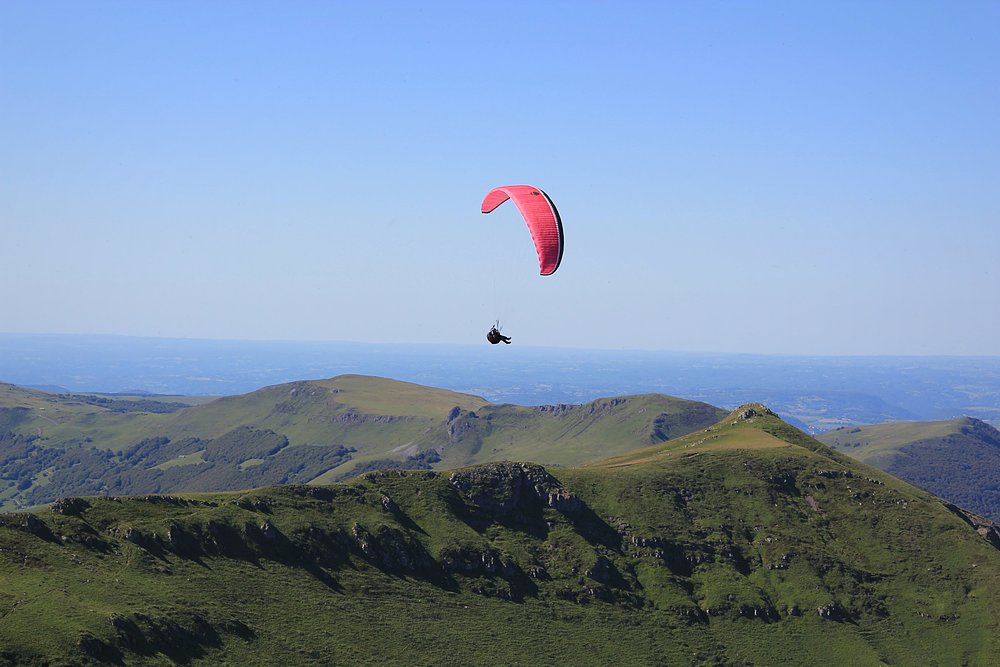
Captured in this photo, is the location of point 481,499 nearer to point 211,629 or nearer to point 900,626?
point 211,629

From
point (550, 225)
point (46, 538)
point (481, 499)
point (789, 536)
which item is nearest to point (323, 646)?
point (46, 538)

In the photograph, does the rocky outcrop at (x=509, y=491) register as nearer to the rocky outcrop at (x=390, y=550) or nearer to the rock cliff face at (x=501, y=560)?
the rock cliff face at (x=501, y=560)

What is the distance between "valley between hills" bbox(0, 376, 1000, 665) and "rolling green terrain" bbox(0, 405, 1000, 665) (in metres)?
0.38

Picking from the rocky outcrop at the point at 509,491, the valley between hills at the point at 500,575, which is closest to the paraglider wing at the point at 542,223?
the valley between hills at the point at 500,575

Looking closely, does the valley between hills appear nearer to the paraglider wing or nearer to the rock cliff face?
the rock cliff face

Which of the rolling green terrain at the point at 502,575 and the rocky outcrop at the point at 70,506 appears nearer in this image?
the rolling green terrain at the point at 502,575

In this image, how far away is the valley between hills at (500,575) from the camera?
12500 centimetres

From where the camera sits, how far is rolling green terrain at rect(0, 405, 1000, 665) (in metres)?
125

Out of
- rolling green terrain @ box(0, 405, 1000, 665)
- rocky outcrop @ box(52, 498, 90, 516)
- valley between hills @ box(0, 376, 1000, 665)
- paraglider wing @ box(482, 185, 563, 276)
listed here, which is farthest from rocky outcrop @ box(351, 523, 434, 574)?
paraglider wing @ box(482, 185, 563, 276)

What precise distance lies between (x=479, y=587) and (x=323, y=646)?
38.6 metres

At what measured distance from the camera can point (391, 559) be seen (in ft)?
531

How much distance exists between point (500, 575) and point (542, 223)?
103 meters

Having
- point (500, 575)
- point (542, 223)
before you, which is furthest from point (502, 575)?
point (542, 223)

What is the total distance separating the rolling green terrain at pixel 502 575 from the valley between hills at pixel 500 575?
38cm
